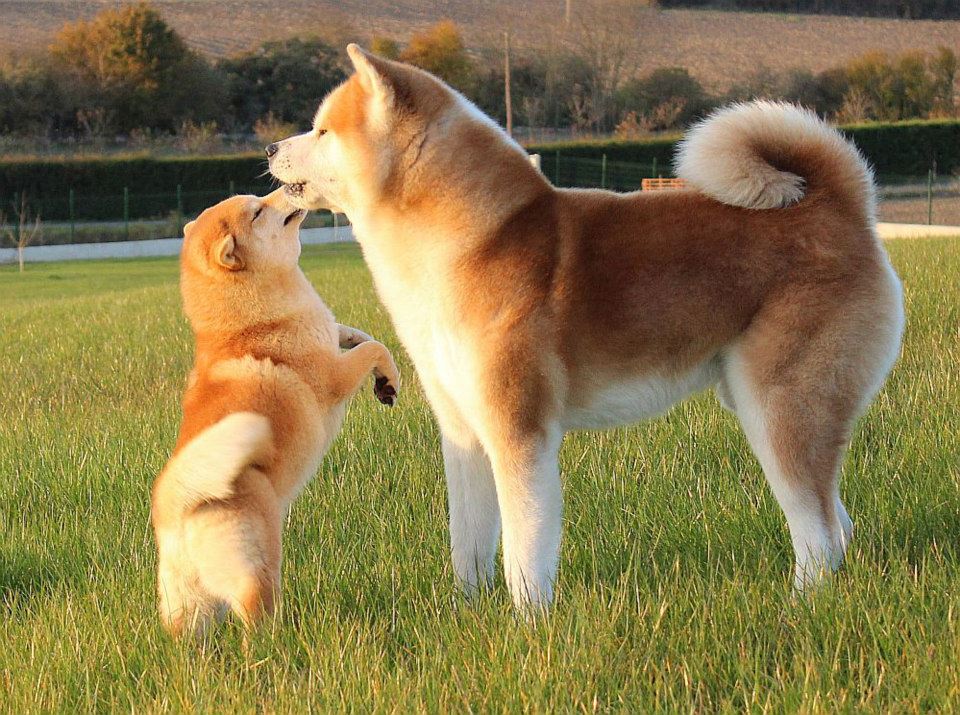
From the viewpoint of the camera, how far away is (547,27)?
63.4m

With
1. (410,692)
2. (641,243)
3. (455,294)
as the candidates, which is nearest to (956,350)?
(641,243)

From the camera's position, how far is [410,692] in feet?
10.2

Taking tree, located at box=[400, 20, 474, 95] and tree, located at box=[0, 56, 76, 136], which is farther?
tree, located at box=[400, 20, 474, 95]

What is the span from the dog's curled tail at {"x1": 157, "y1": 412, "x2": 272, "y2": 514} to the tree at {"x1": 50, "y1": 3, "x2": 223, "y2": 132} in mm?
46694

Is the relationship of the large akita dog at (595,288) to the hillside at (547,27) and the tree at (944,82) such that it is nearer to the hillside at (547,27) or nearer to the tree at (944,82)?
the tree at (944,82)

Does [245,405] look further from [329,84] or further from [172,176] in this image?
[329,84]

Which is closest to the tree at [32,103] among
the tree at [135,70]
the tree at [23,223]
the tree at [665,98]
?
the tree at [135,70]

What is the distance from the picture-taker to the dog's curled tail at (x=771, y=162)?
4012 mm

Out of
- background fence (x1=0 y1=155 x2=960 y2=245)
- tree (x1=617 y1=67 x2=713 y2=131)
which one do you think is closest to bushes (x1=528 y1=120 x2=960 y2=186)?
background fence (x1=0 y1=155 x2=960 y2=245)

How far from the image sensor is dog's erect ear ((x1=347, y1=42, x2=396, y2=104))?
3.88m

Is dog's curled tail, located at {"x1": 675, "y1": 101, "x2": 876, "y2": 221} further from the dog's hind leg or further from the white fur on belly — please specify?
the white fur on belly

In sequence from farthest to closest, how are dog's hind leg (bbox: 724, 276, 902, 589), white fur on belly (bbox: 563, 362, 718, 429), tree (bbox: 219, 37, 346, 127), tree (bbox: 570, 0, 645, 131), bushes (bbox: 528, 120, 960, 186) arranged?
tree (bbox: 570, 0, 645, 131)
tree (bbox: 219, 37, 346, 127)
bushes (bbox: 528, 120, 960, 186)
white fur on belly (bbox: 563, 362, 718, 429)
dog's hind leg (bbox: 724, 276, 902, 589)

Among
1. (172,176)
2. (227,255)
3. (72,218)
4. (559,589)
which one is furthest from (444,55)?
(559,589)

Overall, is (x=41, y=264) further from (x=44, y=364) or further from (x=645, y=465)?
(x=645, y=465)
